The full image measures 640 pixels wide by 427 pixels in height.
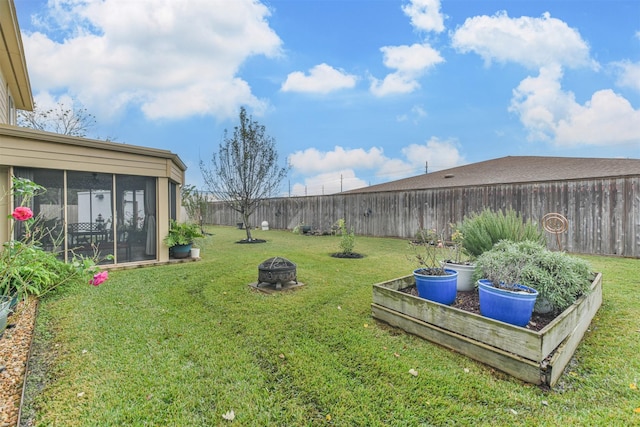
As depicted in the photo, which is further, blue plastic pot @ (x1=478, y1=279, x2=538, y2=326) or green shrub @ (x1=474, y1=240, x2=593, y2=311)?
green shrub @ (x1=474, y1=240, x2=593, y2=311)

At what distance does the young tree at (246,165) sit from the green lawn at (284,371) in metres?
7.93

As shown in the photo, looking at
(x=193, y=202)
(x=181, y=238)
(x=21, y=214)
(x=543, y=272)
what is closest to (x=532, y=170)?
(x=543, y=272)

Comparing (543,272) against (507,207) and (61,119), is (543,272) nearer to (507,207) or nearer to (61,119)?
(507,207)

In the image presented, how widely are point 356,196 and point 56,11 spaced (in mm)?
11304

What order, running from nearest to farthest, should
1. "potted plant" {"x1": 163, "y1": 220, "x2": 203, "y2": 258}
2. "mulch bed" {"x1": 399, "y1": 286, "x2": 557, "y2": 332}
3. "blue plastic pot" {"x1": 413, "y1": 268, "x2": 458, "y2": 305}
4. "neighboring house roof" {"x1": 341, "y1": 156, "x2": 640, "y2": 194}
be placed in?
"mulch bed" {"x1": 399, "y1": 286, "x2": 557, "y2": 332}
"blue plastic pot" {"x1": 413, "y1": 268, "x2": 458, "y2": 305}
"potted plant" {"x1": 163, "y1": 220, "x2": 203, "y2": 258}
"neighboring house roof" {"x1": 341, "y1": 156, "x2": 640, "y2": 194}

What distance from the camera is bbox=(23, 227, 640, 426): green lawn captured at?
5.69ft

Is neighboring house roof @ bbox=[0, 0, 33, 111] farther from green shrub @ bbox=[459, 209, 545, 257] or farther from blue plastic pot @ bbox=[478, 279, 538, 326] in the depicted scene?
green shrub @ bbox=[459, 209, 545, 257]

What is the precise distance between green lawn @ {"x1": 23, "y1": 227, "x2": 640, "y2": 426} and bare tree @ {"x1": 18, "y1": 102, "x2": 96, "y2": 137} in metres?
15.6

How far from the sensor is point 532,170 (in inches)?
447

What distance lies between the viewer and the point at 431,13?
275 inches

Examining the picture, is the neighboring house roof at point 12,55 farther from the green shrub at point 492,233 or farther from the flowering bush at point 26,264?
the green shrub at point 492,233

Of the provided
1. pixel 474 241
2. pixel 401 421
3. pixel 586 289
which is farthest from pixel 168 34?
pixel 586 289

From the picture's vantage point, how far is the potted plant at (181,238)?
669 centimetres

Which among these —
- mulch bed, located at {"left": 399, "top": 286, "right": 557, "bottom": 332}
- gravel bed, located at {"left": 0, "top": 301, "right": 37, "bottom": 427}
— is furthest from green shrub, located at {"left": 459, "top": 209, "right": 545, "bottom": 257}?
gravel bed, located at {"left": 0, "top": 301, "right": 37, "bottom": 427}
